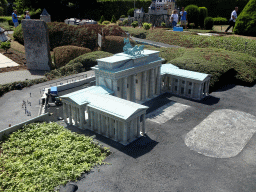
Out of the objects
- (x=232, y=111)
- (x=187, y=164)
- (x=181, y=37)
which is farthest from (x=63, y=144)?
(x=181, y=37)

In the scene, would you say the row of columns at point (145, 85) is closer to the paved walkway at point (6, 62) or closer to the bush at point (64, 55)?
the bush at point (64, 55)

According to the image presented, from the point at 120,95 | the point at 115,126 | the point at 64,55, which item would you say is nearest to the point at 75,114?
the point at 115,126

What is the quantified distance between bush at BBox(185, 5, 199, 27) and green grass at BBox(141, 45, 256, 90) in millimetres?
25713

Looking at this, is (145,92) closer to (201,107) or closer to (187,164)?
(201,107)

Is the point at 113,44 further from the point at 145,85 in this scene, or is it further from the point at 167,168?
the point at 167,168

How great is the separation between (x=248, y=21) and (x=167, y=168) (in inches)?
1524

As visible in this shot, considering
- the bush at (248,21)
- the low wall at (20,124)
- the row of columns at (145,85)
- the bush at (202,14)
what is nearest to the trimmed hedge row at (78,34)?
the row of columns at (145,85)

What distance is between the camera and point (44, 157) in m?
18.1

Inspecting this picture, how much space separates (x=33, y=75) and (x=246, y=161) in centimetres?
2986

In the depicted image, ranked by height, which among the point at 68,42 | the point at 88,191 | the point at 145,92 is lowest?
the point at 88,191

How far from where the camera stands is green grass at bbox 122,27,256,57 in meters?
42.1

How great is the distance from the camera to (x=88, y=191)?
15.8m

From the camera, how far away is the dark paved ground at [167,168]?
1628 centimetres

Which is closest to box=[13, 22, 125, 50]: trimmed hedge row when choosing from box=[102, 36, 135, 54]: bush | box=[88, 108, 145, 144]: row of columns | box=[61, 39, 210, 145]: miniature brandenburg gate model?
box=[102, 36, 135, 54]: bush
